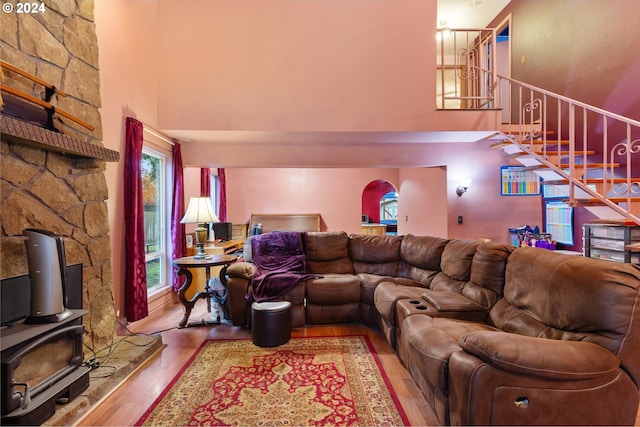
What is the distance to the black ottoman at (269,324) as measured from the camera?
2.64 metres

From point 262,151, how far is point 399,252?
8.25 ft

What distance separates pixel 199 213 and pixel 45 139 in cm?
163

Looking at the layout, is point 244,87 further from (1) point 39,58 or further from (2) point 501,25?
(2) point 501,25

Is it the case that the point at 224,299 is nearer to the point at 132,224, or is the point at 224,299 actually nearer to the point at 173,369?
the point at 173,369

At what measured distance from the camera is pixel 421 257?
323cm

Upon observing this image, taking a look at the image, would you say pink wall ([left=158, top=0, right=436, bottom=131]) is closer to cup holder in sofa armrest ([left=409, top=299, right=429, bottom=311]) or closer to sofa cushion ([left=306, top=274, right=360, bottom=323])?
sofa cushion ([left=306, top=274, right=360, bottom=323])

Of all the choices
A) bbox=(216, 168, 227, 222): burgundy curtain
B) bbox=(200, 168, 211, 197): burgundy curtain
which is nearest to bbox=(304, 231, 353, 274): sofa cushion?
bbox=(200, 168, 211, 197): burgundy curtain

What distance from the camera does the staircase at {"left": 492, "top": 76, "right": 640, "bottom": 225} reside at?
9.12 feet

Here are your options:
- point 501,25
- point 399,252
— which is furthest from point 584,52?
point 399,252

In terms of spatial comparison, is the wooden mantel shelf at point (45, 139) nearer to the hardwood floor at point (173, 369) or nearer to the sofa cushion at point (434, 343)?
the hardwood floor at point (173, 369)

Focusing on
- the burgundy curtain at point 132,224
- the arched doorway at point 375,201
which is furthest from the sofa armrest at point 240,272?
the arched doorway at point 375,201

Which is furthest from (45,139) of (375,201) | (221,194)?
(375,201)

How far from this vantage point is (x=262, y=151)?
14.3ft

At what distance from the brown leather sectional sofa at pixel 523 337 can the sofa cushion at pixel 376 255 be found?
2.89 ft
